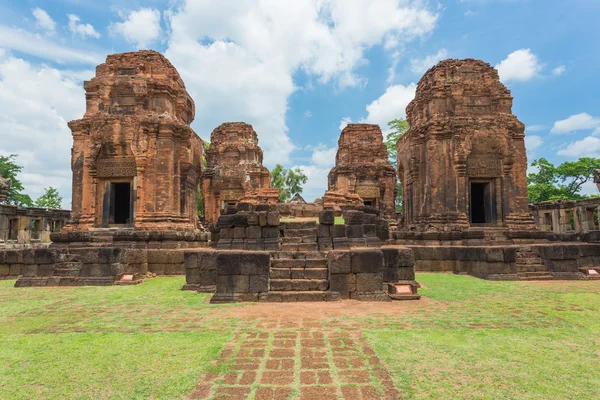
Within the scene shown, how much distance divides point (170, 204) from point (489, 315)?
1053cm

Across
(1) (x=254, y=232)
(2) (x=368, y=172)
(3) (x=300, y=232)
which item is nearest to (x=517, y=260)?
(3) (x=300, y=232)

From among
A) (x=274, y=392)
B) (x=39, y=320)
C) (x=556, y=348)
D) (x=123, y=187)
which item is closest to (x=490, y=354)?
(x=556, y=348)

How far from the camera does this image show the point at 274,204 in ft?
34.1

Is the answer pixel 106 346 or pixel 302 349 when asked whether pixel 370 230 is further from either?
pixel 106 346

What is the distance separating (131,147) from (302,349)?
11.0 meters

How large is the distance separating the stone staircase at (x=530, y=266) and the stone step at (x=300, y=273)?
235 inches

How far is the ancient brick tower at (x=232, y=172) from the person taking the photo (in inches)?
851

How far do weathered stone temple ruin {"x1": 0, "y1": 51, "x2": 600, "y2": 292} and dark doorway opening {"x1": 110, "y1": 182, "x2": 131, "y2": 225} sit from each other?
41 mm

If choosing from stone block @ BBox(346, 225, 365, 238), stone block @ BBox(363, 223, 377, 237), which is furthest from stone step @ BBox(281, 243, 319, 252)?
stone block @ BBox(363, 223, 377, 237)

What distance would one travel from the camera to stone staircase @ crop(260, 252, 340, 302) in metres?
6.53

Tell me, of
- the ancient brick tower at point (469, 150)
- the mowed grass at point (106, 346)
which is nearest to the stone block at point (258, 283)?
the mowed grass at point (106, 346)

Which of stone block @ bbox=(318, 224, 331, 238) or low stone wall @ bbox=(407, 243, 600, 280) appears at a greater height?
stone block @ bbox=(318, 224, 331, 238)

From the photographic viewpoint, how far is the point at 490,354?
3643 millimetres

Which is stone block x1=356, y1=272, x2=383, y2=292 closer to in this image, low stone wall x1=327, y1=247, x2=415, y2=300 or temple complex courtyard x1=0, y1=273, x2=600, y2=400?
low stone wall x1=327, y1=247, x2=415, y2=300
